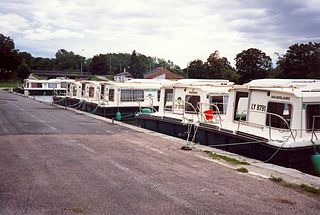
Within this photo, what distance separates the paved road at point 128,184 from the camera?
698 centimetres

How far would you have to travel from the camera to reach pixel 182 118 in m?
18.5

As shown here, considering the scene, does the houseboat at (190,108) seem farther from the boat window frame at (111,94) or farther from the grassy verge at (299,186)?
the boat window frame at (111,94)

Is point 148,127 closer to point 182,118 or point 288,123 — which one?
point 182,118

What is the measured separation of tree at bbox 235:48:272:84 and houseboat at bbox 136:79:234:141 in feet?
165

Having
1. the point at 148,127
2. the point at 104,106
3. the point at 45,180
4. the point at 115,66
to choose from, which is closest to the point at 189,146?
the point at 45,180

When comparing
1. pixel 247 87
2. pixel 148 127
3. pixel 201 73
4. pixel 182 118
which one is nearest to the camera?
pixel 247 87

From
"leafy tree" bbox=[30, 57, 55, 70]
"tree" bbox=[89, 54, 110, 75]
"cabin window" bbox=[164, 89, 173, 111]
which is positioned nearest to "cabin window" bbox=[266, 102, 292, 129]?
"cabin window" bbox=[164, 89, 173, 111]

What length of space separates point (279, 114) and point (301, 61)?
52.2m

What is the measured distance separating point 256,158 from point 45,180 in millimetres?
7374

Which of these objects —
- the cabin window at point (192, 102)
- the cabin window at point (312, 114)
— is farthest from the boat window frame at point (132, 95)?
the cabin window at point (312, 114)

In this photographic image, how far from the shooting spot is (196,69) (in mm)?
80188

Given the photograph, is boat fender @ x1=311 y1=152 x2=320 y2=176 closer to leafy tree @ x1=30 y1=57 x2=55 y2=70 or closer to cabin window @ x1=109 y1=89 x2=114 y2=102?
cabin window @ x1=109 y1=89 x2=114 y2=102

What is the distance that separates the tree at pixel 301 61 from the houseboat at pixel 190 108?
44078 millimetres

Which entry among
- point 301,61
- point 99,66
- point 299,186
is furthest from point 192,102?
point 99,66
